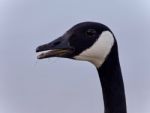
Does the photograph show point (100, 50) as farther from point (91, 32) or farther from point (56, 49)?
point (56, 49)

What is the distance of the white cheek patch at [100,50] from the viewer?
2.23m

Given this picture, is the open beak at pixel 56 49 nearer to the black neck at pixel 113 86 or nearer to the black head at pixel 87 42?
the black head at pixel 87 42

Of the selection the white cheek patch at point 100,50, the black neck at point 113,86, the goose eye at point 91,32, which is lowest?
the black neck at point 113,86

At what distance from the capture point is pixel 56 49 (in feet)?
7.04

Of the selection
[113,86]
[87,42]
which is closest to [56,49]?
[87,42]

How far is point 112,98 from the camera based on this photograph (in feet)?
7.63

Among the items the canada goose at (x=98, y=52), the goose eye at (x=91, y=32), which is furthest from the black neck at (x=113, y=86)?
the goose eye at (x=91, y=32)

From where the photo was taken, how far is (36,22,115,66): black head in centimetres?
219

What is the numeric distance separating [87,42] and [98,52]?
6 cm

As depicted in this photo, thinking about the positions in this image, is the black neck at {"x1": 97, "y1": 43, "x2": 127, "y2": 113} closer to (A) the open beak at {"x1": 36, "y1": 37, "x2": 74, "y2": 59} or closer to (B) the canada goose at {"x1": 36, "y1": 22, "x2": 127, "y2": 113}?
(B) the canada goose at {"x1": 36, "y1": 22, "x2": 127, "y2": 113}

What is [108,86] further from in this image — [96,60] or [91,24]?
[91,24]

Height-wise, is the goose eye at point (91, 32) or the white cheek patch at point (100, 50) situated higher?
the goose eye at point (91, 32)

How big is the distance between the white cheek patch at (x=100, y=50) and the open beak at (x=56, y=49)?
58 millimetres

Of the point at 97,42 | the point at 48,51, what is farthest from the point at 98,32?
the point at 48,51
